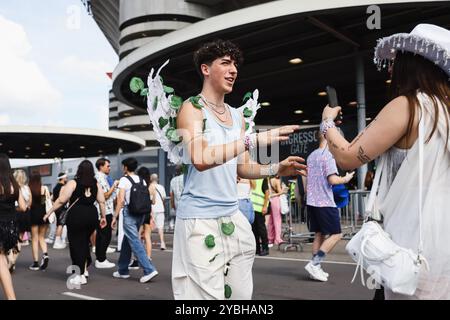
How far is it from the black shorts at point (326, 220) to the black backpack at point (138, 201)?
2.65m

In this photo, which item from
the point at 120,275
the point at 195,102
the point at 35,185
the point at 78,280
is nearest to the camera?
the point at 195,102

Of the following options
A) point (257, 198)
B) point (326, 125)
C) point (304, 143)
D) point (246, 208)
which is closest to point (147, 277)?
point (246, 208)

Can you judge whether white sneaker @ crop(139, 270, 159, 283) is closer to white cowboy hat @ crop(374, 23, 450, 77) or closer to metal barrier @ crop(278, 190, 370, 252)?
metal barrier @ crop(278, 190, 370, 252)

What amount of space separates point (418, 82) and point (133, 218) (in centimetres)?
603

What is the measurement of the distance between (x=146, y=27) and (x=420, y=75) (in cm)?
4595

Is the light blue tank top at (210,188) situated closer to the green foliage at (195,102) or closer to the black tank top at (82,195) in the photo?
the green foliage at (195,102)

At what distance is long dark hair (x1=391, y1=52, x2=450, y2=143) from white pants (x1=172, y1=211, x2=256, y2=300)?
1.15 m

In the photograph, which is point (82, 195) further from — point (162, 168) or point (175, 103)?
point (162, 168)

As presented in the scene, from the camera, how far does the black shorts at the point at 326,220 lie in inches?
257

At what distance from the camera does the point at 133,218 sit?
24.6 ft

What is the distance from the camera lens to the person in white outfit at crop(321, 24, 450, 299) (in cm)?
190

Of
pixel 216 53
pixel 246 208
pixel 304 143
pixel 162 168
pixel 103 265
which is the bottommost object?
pixel 103 265

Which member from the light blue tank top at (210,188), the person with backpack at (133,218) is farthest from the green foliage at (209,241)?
the person with backpack at (133,218)

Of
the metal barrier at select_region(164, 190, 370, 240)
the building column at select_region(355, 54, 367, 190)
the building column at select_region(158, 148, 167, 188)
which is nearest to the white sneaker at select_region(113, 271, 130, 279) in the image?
the metal barrier at select_region(164, 190, 370, 240)
